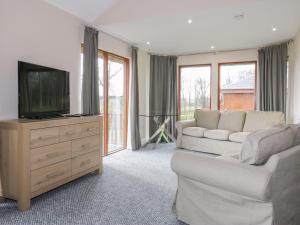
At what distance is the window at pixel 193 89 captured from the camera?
20.5 feet

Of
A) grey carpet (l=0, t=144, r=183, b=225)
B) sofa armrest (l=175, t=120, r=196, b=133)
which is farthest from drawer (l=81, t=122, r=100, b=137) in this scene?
sofa armrest (l=175, t=120, r=196, b=133)

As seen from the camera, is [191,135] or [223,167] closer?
[223,167]

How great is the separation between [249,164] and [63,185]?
2.33 meters

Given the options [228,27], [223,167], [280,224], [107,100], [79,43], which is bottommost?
[280,224]

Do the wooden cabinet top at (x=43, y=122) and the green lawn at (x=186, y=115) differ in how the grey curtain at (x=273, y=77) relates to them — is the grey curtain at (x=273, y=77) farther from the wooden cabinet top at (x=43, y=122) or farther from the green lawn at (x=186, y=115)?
the wooden cabinet top at (x=43, y=122)

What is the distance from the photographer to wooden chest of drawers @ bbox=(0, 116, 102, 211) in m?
2.38

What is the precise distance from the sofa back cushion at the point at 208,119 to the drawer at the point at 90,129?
2.75 m

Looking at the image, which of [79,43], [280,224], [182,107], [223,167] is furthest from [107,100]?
[280,224]

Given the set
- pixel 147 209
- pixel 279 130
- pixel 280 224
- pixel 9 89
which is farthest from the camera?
pixel 9 89

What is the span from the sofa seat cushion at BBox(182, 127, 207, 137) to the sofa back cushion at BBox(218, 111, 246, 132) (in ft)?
1.49

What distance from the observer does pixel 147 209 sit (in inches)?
96.8

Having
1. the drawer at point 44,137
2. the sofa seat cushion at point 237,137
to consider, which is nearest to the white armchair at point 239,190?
the drawer at point 44,137

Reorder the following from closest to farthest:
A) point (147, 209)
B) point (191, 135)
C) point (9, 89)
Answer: point (147, 209) → point (9, 89) → point (191, 135)

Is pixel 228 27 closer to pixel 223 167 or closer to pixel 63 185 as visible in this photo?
pixel 223 167
